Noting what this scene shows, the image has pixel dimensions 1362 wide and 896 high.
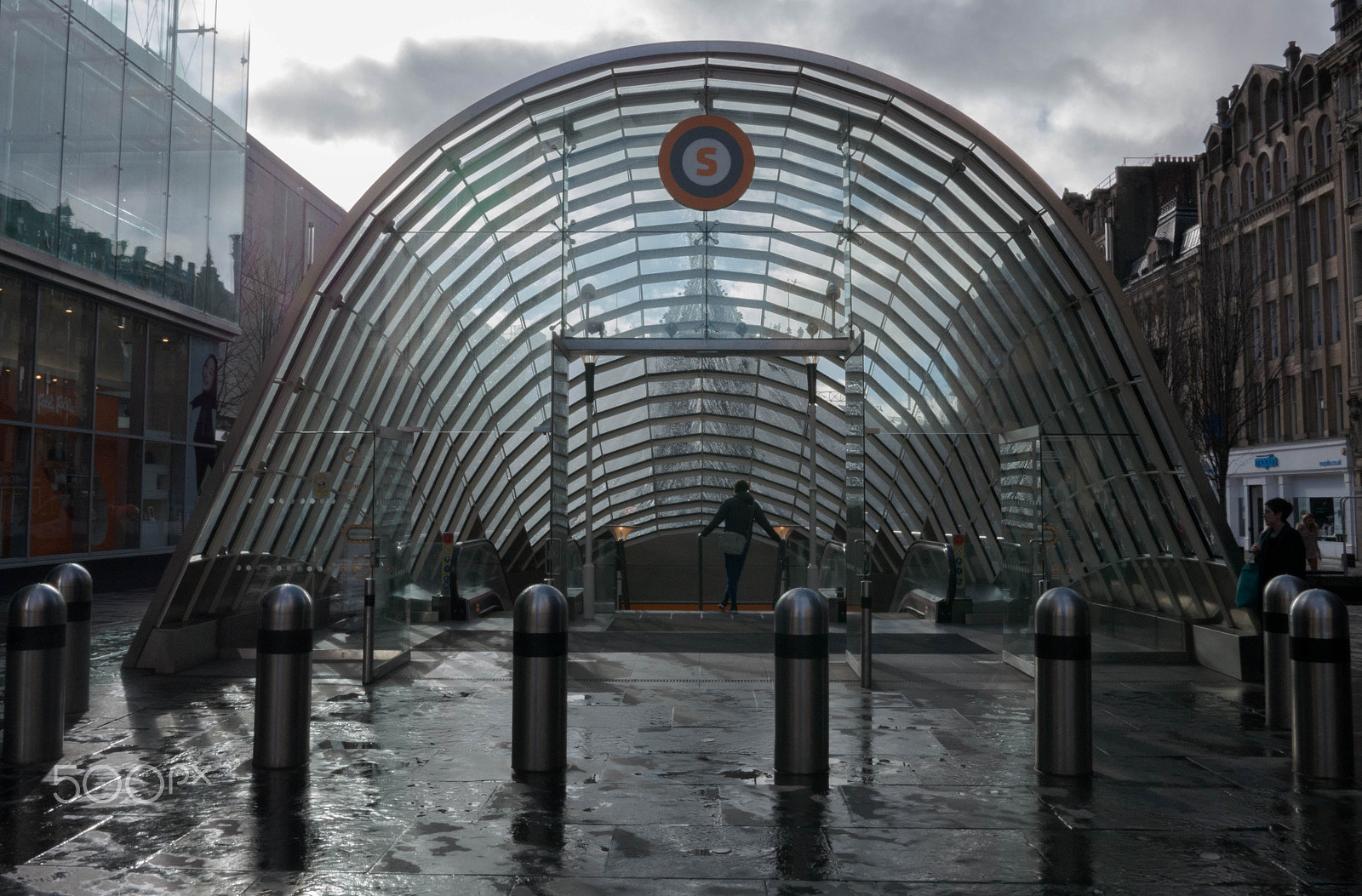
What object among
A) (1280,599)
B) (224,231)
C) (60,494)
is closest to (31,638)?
(1280,599)

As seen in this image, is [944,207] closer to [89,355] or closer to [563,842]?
[563,842]

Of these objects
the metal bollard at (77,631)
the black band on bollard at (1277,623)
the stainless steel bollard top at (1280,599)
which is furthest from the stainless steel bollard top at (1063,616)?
the metal bollard at (77,631)

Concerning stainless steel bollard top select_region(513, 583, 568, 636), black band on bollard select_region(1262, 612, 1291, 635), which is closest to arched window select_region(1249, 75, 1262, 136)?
black band on bollard select_region(1262, 612, 1291, 635)

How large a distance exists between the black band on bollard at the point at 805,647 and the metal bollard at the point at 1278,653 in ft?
12.9

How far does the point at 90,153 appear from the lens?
22.8 meters

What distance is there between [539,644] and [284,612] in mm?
1638

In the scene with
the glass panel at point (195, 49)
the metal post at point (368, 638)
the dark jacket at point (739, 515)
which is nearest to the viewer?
the metal post at point (368, 638)

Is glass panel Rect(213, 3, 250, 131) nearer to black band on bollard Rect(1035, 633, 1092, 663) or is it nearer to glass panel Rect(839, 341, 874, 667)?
glass panel Rect(839, 341, 874, 667)

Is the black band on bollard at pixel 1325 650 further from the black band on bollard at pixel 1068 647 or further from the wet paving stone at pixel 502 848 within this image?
the wet paving stone at pixel 502 848

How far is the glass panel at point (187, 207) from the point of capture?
1040 inches

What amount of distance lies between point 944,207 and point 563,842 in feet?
45.6

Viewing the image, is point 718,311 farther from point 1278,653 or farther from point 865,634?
point 1278,653

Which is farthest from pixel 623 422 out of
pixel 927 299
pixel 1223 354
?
pixel 1223 354

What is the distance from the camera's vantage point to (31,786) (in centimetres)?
649
